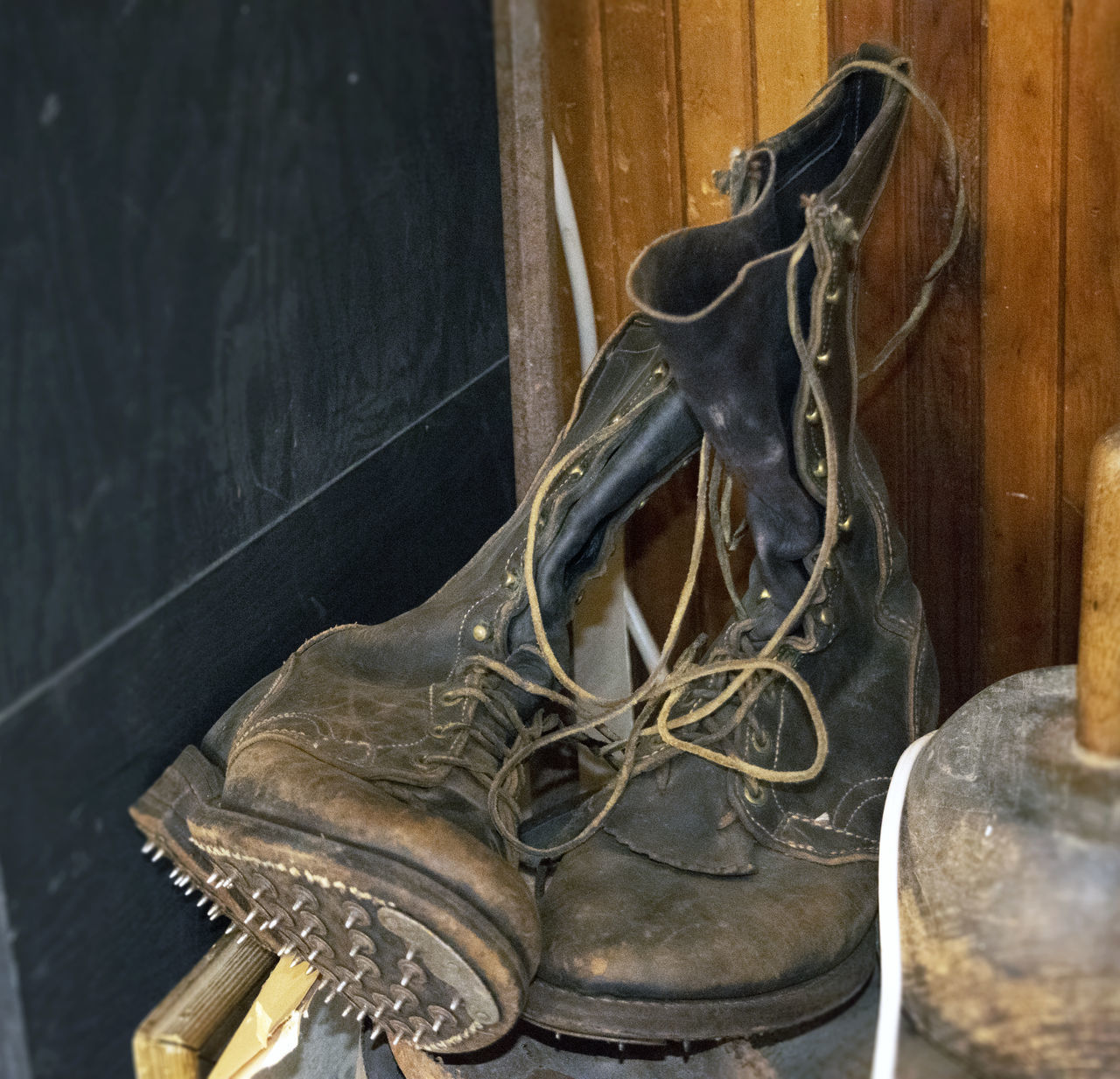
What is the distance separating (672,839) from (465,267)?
51 cm

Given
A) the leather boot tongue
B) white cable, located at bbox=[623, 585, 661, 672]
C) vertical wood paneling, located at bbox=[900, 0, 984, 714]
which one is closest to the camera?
the leather boot tongue

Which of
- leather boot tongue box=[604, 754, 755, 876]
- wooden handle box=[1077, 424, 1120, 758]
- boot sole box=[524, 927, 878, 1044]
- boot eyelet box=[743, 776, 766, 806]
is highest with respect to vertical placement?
wooden handle box=[1077, 424, 1120, 758]

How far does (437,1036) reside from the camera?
834mm

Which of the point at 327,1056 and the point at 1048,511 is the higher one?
the point at 1048,511

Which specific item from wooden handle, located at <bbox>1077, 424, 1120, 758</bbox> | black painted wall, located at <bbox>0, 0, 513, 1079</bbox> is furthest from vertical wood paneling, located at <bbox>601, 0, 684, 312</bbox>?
wooden handle, located at <bbox>1077, 424, 1120, 758</bbox>

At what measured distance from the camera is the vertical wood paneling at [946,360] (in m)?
1.07

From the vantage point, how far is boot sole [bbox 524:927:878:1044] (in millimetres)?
849

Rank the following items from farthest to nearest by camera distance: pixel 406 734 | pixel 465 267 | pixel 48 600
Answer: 1. pixel 465 267
2. pixel 406 734
3. pixel 48 600

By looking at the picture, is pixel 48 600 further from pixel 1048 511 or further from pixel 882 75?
pixel 1048 511

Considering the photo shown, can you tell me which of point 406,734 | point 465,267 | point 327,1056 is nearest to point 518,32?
point 465,267

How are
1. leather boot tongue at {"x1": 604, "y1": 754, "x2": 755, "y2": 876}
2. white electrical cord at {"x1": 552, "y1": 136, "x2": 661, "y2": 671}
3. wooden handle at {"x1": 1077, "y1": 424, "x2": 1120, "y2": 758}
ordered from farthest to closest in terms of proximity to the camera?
white electrical cord at {"x1": 552, "y1": 136, "x2": 661, "y2": 671} → leather boot tongue at {"x1": 604, "y1": 754, "x2": 755, "y2": 876} → wooden handle at {"x1": 1077, "y1": 424, "x2": 1120, "y2": 758}

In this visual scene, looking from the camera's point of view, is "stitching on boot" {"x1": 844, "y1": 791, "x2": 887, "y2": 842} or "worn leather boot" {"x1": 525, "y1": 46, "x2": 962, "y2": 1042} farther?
"stitching on boot" {"x1": 844, "y1": 791, "x2": 887, "y2": 842}

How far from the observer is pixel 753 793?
3.22 ft

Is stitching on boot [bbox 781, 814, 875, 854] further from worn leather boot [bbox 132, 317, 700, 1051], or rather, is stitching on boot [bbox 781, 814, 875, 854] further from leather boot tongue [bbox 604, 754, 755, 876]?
worn leather boot [bbox 132, 317, 700, 1051]
